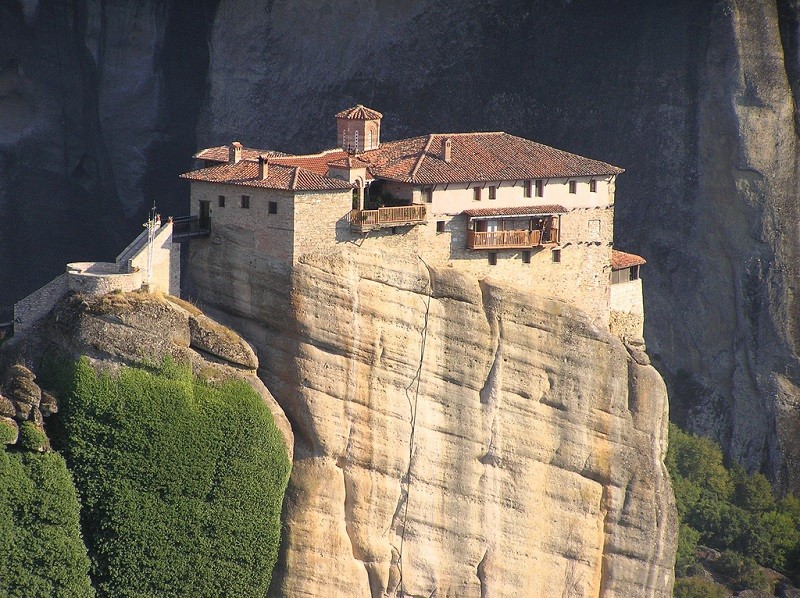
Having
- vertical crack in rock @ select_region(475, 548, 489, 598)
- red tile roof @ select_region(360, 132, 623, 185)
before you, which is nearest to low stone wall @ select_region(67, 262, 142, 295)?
red tile roof @ select_region(360, 132, 623, 185)

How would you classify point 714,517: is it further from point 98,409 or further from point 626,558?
point 98,409

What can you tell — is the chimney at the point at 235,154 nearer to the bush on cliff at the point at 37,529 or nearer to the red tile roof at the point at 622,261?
the bush on cliff at the point at 37,529

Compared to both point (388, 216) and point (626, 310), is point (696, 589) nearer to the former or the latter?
point (626, 310)

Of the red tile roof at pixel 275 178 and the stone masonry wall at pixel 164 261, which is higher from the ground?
the red tile roof at pixel 275 178

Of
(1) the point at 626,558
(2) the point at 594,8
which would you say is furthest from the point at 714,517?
(2) the point at 594,8

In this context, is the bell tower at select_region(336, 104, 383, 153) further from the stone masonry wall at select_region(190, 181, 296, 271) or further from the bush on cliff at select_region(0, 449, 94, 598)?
the bush on cliff at select_region(0, 449, 94, 598)

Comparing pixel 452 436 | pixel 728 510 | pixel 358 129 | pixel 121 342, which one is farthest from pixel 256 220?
pixel 728 510

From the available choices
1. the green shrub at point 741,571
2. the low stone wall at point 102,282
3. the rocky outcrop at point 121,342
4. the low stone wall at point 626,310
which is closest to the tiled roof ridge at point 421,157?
the rocky outcrop at point 121,342
